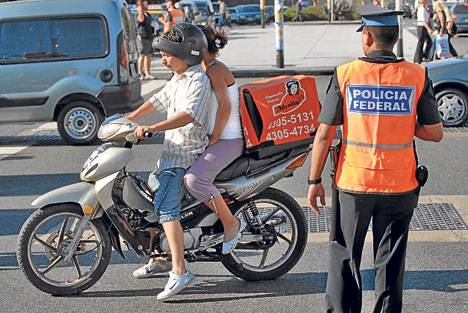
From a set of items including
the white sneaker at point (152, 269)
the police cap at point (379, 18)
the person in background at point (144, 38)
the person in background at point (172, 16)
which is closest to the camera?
the police cap at point (379, 18)

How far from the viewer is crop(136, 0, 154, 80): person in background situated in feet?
65.0

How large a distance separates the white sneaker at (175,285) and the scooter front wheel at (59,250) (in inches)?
18.3

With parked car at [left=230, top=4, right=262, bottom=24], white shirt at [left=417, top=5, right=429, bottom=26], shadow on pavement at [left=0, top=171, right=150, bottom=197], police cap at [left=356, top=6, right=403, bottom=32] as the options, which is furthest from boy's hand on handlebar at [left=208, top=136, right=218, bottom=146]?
parked car at [left=230, top=4, right=262, bottom=24]

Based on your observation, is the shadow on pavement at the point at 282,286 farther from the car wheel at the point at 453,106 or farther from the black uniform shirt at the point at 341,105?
the car wheel at the point at 453,106

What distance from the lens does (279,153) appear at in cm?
584

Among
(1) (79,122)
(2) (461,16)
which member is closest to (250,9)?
(2) (461,16)

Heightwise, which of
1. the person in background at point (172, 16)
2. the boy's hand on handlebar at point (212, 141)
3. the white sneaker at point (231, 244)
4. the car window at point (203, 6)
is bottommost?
the car window at point (203, 6)

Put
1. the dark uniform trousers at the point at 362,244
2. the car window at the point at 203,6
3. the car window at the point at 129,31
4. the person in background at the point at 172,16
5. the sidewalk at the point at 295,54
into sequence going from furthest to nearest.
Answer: the car window at the point at 203,6
the sidewalk at the point at 295,54
the person in background at the point at 172,16
the car window at the point at 129,31
the dark uniform trousers at the point at 362,244

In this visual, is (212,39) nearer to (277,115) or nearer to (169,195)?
(277,115)

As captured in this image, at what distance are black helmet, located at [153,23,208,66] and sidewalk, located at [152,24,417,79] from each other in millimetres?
15221

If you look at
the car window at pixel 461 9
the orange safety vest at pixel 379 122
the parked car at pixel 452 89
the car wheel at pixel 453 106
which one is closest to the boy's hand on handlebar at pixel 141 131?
the orange safety vest at pixel 379 122

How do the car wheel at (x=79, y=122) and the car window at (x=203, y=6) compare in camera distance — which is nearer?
the car wheel at (x=79, y=122)

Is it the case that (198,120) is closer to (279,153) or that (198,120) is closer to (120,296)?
(279,153)

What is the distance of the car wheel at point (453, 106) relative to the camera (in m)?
11.9
